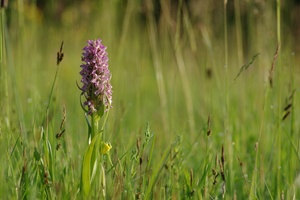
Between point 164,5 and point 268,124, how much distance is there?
0.66 m

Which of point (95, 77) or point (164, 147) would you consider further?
point (164, 147)

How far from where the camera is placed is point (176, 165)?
1.54 metres

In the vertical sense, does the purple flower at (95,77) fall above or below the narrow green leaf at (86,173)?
above

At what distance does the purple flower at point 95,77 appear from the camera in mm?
1281

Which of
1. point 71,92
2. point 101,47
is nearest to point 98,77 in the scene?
point 101,47

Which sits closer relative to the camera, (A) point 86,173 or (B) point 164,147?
(A) point 86,173

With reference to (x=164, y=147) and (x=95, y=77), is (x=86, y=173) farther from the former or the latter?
(x=164, y=147)

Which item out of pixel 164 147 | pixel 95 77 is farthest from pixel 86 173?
pixel 164 147

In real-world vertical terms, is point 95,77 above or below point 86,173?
above

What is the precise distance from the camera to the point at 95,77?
1.27 metres

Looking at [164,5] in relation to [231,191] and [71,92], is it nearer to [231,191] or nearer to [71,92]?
[231,191]

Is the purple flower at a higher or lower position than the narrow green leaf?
higher

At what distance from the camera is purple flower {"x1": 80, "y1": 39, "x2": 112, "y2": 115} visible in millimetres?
1281

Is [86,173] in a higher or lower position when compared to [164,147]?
lower
